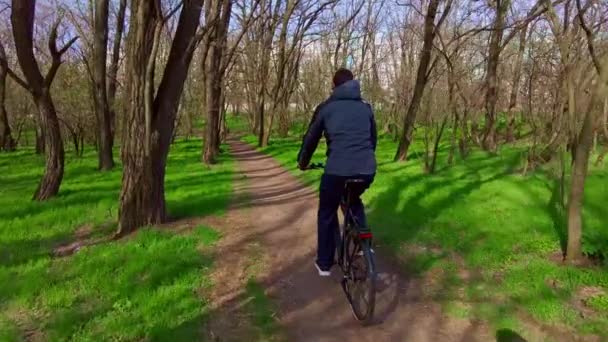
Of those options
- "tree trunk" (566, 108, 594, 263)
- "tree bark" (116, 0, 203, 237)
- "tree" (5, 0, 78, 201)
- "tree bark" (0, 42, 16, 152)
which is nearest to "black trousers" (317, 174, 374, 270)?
"tree trunk" (566, 108, 594, 263)

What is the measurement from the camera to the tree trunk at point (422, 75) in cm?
1289

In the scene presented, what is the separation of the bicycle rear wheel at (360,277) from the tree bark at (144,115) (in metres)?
3.39

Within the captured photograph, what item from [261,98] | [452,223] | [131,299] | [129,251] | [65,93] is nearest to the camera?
[131,299]

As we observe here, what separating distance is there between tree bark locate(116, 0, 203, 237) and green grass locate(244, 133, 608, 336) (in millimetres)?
3369

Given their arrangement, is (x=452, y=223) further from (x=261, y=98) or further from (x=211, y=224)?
(x=261, y=98)

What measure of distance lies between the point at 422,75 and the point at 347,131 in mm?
10312

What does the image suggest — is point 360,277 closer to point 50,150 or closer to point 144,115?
point 144,115

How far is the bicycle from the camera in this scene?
3.76 m

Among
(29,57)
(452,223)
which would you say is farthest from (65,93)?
(452,223)

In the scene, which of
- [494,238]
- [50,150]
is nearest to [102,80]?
[50,150]

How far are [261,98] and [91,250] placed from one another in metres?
21.4

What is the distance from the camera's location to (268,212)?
8.05 metres

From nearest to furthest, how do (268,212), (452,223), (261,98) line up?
(452,223)
(268,212)
(261,98)

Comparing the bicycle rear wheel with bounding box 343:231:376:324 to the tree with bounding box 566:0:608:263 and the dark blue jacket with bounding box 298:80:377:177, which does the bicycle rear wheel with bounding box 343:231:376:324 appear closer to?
the dark blue jacket with bounding box 298:80:377:177
